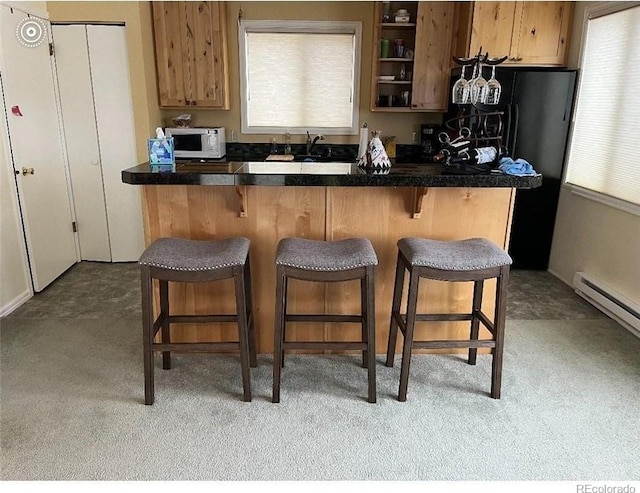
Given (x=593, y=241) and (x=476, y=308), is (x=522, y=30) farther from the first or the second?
(x=476, y=308)

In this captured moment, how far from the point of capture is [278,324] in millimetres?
2277

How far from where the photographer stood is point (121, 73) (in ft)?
13.1

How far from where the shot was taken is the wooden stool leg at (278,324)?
2217mm

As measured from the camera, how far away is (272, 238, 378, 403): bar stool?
220 cm

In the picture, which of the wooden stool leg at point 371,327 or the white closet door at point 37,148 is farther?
the white closet door at point 37,148

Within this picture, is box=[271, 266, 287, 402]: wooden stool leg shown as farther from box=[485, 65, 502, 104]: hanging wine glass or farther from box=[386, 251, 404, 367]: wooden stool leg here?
box=[485, 65, 502, 104]: hanging wine glass

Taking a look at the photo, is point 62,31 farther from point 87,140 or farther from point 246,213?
point 246,213

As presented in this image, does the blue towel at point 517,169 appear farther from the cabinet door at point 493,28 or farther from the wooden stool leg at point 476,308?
the cabinet door at point 493,28

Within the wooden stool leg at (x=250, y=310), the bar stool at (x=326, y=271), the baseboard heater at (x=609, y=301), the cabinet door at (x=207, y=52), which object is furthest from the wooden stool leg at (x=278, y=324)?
the cabinet door at (x=207, y=52)

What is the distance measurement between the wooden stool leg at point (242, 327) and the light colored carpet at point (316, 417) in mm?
104

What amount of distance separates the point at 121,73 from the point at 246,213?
2292 millimetres

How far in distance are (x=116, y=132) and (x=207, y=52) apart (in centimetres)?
108

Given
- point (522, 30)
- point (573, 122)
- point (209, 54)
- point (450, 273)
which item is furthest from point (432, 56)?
point (450, 273)
